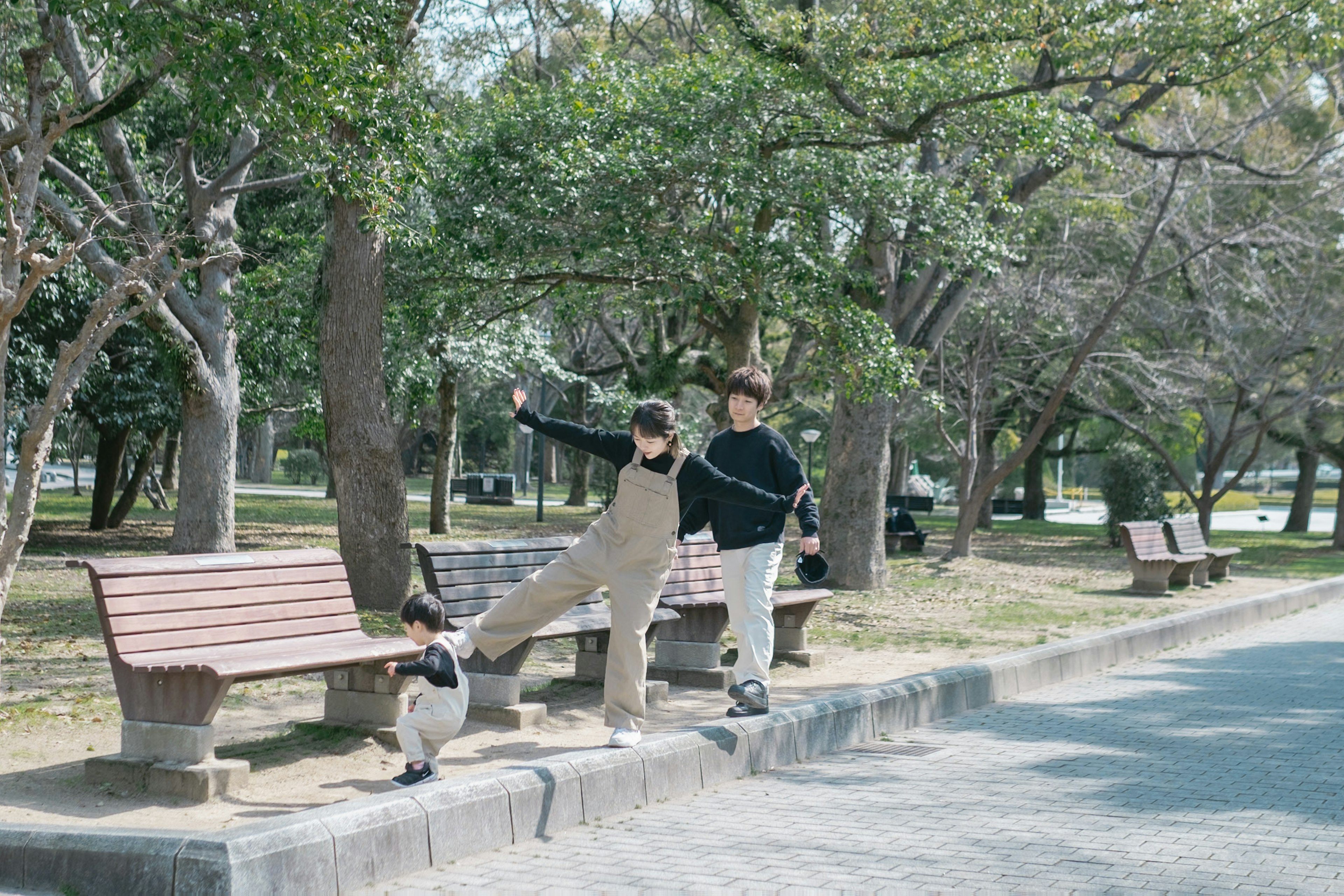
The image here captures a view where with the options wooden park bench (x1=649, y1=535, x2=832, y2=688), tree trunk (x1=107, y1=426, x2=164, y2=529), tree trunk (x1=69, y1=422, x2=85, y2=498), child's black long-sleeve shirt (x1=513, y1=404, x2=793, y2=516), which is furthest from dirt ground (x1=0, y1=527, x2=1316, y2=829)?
tree trunk (x1=69, y1=422, x2=85, y2=498)

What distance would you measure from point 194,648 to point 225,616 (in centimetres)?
23

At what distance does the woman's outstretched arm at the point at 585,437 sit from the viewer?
604 centimetres

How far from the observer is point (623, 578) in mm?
5984

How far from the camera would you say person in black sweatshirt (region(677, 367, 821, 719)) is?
682cm

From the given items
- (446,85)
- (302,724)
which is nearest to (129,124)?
(446,85)

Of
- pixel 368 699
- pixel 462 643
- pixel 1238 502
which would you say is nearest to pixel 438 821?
pixel 462 643

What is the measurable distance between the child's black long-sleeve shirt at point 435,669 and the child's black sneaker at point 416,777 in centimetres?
34

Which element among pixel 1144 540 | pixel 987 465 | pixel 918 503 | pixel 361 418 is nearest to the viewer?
pixel 361 418

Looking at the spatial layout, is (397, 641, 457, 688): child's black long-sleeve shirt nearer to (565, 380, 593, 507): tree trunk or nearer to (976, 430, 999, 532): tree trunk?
(976, 430, 999, 532): tree trunk

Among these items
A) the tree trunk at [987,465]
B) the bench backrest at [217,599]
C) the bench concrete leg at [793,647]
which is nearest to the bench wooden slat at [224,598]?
the bench backrest at [217,599]

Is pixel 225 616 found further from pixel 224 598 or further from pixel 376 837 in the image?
pixel 376 837

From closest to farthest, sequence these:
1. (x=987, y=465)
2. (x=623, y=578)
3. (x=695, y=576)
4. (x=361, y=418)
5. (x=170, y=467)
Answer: (x=623, y=578), (x=695, y=576), (x=361, y=418), (x=987, y=465), (x=170, y=467)

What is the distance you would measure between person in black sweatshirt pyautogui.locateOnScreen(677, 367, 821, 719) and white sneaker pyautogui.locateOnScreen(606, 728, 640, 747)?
3.17ft

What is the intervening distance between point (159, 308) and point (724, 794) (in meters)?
10.7
